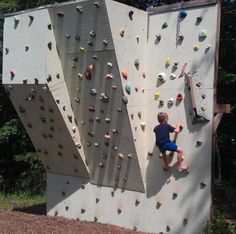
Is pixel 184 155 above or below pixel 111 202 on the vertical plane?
above

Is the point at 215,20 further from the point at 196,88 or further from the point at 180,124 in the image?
the point at 180,124

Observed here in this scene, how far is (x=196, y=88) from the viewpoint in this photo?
7.51 metres

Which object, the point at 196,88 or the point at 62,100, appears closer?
the point at 196,88

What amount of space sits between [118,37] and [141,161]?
2.07 metres

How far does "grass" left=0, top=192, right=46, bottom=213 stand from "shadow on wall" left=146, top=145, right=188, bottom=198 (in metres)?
4.44

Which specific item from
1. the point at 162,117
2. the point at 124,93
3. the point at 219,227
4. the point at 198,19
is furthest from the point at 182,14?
the point at 219,227

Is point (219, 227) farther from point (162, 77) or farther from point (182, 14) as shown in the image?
point (182, 14)

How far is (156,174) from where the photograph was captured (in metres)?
7.99

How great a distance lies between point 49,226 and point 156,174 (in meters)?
2.06

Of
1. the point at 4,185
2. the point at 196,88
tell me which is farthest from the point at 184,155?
the point at 4,185

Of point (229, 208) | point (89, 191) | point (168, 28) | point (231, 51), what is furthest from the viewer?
point (231, 51)

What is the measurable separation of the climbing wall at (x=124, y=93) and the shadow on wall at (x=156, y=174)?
0.02 metres

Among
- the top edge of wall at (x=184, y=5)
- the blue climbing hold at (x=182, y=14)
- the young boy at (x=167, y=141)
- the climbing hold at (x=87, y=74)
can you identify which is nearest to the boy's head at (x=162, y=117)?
the young boy at (x=167, y=141)

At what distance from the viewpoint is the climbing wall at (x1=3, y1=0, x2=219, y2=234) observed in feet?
24.6
